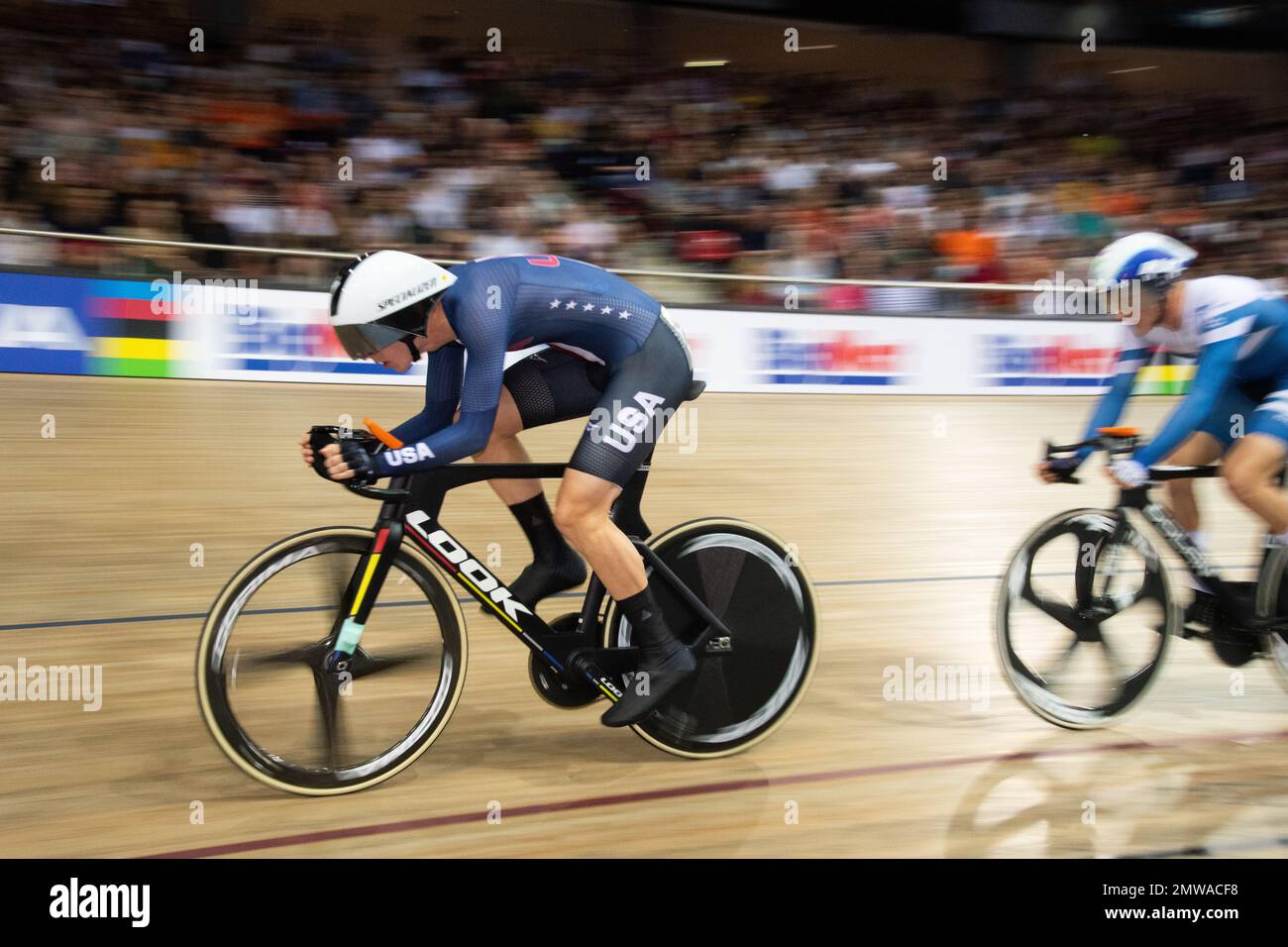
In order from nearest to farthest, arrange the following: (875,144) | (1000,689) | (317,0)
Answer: (1000,689), (317,0), (875,144)

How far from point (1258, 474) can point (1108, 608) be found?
507 mm

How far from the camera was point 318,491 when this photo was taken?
550 centimetres

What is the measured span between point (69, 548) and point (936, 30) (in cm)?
A: 1217

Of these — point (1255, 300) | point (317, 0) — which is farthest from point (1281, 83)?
point (1255, 300)

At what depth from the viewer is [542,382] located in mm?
2846

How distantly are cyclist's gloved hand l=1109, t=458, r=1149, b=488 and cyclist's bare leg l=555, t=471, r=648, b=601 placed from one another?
1.25m

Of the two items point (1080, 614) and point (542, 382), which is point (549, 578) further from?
point (1080, 614)

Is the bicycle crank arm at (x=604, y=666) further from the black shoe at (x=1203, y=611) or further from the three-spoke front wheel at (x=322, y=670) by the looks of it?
the black shoe at (x=1203, y=611)

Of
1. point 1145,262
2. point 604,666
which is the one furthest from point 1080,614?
point 604,666

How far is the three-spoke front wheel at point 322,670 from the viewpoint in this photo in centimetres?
242

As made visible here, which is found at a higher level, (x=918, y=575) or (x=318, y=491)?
(x=318, y=491)

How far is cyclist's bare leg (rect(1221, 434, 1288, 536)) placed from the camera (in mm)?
2988

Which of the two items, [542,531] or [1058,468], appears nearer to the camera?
[542,531]

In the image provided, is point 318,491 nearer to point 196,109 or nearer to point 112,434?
point 112,434
